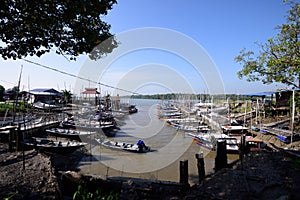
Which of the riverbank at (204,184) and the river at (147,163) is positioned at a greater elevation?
the riverbank at (204,184)

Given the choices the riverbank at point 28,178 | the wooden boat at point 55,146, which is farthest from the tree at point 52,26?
the wooden boat at point 55,146

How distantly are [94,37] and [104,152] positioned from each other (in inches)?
464

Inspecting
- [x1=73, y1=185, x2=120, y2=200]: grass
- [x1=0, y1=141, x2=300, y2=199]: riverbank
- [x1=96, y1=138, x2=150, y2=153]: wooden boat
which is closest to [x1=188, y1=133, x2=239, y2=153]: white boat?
[x1=96, y1=138, x2=150, y2=153]: wooden boat

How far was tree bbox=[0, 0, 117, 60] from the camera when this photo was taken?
516cm

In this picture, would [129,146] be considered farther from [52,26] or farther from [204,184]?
[52,26]

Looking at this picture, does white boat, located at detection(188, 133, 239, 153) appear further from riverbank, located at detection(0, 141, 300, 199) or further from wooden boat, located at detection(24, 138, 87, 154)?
wooden boat, located at detection(24, 138, 87, 154)

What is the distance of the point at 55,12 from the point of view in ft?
17.9

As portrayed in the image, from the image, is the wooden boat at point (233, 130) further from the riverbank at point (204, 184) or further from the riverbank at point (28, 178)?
the riverbank at point (28, 178)

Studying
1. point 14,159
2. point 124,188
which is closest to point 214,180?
point 124,188

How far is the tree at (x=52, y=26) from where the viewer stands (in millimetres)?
5156

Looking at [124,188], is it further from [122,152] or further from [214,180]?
[122,152]

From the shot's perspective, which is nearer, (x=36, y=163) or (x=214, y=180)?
(x=214, y=180)

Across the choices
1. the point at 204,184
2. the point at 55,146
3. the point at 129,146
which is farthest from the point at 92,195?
the point at 129,146

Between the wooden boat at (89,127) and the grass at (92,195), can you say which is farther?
the wooden boat at (89,127)
